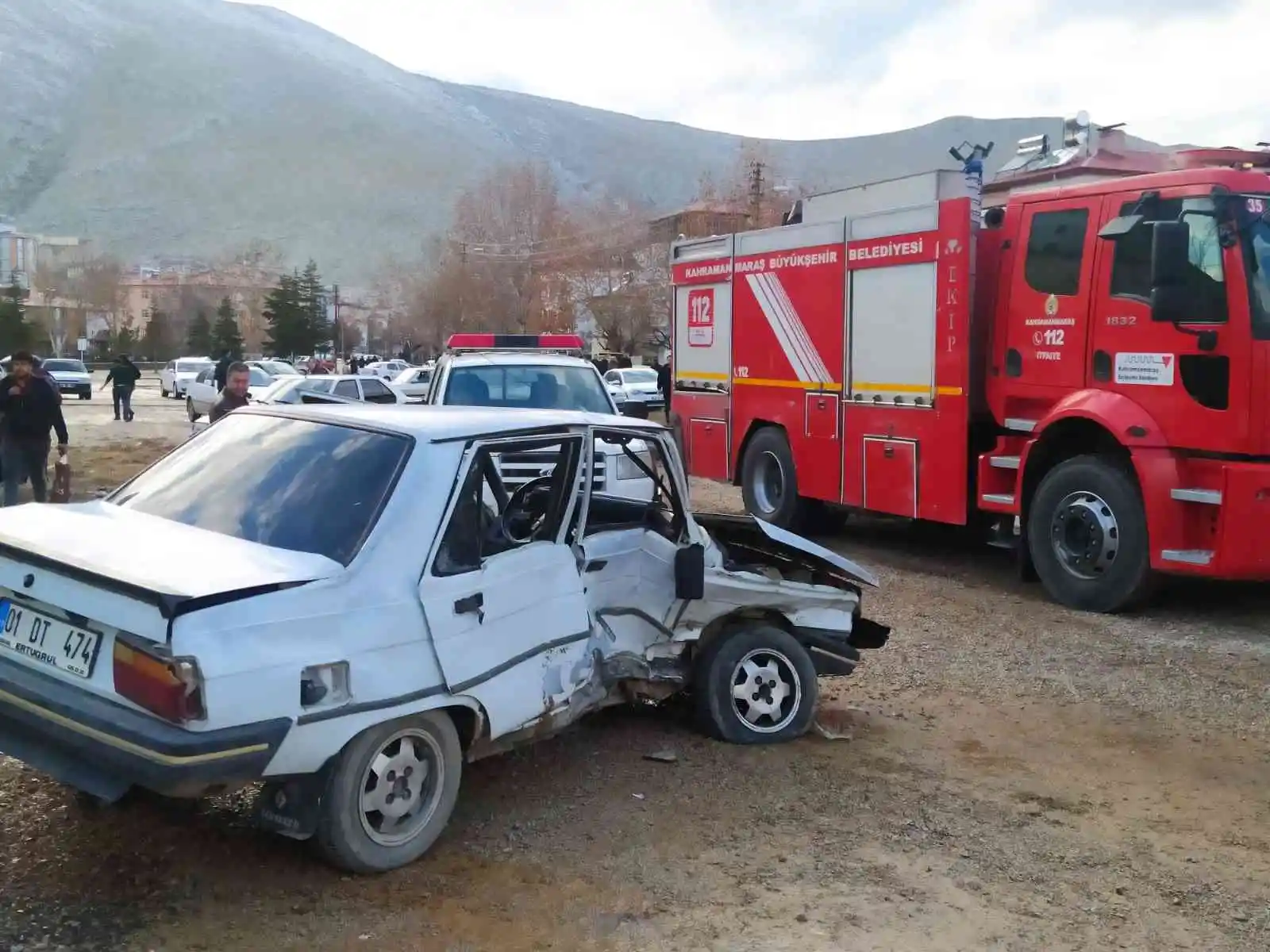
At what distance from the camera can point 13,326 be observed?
69.8 meters

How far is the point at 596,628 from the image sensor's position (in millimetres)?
5027

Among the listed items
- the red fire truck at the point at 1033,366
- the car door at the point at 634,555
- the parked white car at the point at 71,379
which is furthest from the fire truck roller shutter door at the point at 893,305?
the parked white car at the point at 71,379

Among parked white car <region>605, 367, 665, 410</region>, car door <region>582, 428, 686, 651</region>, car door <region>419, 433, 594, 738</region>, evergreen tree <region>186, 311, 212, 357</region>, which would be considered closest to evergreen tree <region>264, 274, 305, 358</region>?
evergreen tree <region>186, 311, 212, 357</region>

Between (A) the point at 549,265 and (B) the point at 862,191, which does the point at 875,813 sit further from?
(A) the point at 549,265

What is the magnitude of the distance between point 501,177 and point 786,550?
242 feet

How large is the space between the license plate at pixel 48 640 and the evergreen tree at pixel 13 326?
7249cm

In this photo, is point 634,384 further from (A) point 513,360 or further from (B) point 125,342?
(B) point 125,342

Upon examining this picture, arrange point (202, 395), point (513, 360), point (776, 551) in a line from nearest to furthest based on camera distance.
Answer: point (776, 551), point (513, 360), point (202, 395)

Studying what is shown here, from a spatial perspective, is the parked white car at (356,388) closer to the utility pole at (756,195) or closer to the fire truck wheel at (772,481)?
the fire truck wheel at (772,481)

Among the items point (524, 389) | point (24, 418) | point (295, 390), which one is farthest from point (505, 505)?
point (295, 390)

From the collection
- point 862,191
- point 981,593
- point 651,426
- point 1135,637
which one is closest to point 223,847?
point 651,426

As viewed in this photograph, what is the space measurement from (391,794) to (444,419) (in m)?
1.43

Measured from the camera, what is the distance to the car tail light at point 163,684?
138 inches

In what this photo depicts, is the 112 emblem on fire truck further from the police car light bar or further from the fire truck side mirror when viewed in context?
the fire truck side mirror
